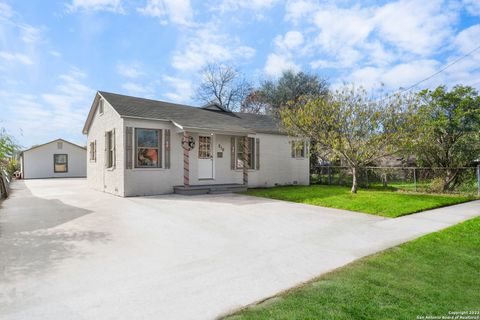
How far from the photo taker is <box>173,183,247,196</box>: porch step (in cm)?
1114

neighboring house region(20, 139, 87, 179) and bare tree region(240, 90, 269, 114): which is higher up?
bare tree region(240, 90, 269, 114)

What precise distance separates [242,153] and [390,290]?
10929 mm

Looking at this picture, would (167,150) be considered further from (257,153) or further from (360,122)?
(360,122)

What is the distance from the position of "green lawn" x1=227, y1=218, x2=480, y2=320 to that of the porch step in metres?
8.04

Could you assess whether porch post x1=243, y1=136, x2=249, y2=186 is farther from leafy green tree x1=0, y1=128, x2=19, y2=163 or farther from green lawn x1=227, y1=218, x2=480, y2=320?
green lawn x1=227, y1=218, x2=480, y2=320

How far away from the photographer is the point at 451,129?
1148 centimetres

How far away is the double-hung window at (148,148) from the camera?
425 inches

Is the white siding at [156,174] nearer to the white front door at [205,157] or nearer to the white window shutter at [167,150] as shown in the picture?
the white window shutter at [167,150]

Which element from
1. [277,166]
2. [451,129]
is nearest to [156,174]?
[277,166]

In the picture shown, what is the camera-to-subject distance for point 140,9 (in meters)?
10.8

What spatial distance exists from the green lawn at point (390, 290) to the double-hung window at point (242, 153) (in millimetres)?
9510

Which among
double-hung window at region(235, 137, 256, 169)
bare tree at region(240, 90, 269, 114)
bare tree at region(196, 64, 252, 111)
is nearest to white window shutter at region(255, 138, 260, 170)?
double-hung window at region(235, 137, 256, 169)

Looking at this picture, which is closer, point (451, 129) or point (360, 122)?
point (360, 122)

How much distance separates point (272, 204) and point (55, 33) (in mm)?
10218
